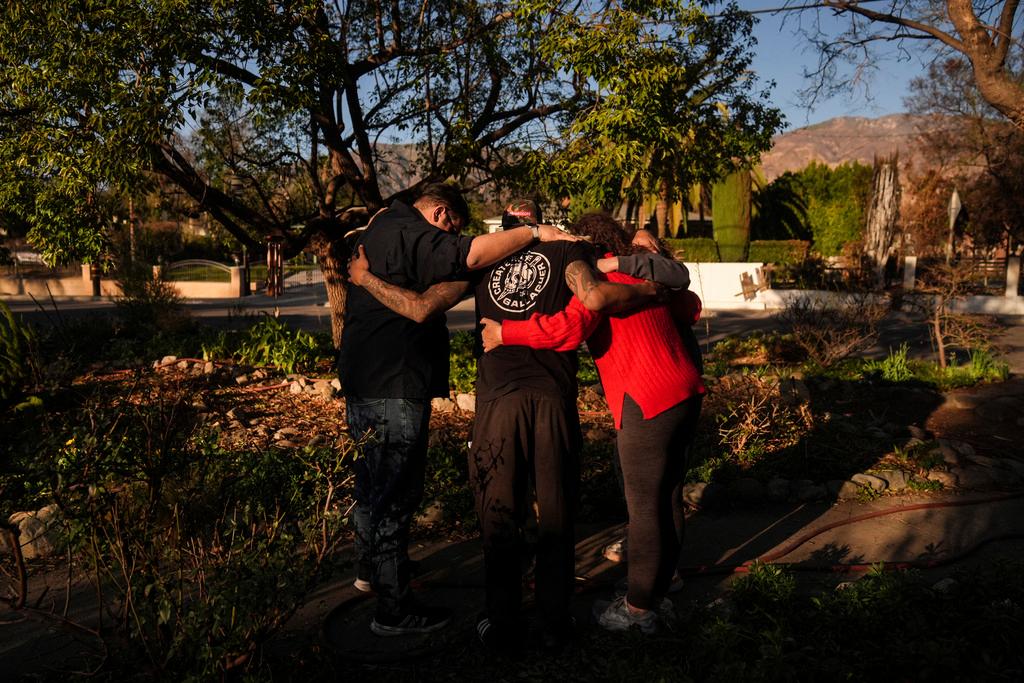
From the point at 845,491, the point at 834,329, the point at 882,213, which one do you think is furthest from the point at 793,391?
the point at 882,213

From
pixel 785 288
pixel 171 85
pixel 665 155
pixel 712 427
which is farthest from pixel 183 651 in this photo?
pixel 785 288

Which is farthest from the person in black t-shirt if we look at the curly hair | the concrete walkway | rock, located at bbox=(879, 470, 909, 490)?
→ rock, located at bbox=(879, 470, 909, 490)

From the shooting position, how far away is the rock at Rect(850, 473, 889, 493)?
529cm

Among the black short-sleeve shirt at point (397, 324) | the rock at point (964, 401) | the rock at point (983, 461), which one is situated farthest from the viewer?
the rock at point (964, 401)

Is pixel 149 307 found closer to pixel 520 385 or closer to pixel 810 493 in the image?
pixel 810 493

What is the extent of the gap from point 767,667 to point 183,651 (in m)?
1.85

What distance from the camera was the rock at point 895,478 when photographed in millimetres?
5352

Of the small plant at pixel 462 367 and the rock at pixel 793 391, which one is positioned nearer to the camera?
the rock at pixel 793 391

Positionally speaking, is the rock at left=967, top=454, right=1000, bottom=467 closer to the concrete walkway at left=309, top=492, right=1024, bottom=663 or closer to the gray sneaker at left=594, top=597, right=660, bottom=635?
Result: the concrete walkway at left=309, top=492, right=1024, bottom=663

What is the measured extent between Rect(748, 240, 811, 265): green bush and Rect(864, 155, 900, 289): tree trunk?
3.11 meters

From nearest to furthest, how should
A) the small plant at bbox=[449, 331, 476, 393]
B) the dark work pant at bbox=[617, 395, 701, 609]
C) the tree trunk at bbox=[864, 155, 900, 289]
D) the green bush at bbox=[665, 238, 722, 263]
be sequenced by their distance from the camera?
the dark work pant at bbox=[617, 395, 701, 609] → the small plant at bbox=[449, 331, 476, 393] → the tree trunk at bbox=[864, 155, 900, 289] → the green bush at bbox=[665, 238, 722, 263]

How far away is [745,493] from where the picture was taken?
5.14 m

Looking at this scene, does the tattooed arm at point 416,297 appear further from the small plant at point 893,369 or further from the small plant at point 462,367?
the small plant at point 893,369

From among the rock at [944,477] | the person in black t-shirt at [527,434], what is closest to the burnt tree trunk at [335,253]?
the rock at [944,477]
